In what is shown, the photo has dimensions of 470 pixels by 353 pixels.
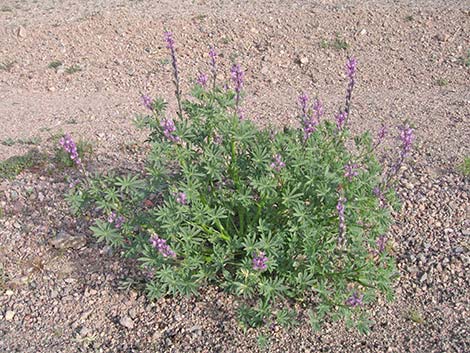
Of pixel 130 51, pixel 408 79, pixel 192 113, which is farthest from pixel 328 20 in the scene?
pixel 192 113

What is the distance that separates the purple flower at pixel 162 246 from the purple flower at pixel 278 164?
0.84 m

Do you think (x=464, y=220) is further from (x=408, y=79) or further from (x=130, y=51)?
(x=130, y=51)

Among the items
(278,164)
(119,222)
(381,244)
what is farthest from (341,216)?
(119,222)

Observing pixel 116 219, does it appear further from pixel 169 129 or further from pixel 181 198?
pixel 169 129

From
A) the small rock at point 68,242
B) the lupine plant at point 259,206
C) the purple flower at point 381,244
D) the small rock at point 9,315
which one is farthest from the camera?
the small rock at point 68,242

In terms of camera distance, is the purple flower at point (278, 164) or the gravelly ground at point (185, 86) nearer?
the purple flower at point (278, 164)

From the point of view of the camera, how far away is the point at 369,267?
12.8ft

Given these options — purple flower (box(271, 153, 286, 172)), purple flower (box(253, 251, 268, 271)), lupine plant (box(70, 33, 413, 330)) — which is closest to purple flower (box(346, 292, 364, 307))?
lupine plant (box(70, 33, 413, 330))

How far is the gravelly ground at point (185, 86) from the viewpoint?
4277mm

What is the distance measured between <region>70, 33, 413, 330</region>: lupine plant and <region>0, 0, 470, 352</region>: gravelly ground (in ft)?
1.42

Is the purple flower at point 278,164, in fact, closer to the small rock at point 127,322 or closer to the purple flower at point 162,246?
the purple flower at point 162,246

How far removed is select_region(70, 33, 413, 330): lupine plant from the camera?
3670 mm

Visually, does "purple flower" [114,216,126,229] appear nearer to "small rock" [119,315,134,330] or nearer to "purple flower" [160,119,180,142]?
"purple flower" [160,119,180,142]

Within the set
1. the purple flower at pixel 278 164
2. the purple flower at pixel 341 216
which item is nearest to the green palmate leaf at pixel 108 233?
the purple flower at pixel 278 164
